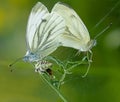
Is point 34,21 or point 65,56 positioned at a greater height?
point 34,21

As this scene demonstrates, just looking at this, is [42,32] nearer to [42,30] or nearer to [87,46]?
[42,30]

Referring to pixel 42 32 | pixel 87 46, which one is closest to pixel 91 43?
pixel 87 46

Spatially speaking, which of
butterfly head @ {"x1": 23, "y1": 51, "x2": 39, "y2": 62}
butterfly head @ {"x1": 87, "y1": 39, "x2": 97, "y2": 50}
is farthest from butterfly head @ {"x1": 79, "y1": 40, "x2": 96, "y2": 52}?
butterfly head @ {"x1": 23, "y1": 51, "x2": 39, "y2": 62}

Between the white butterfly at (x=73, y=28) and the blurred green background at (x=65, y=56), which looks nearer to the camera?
the white butterfly at (x=73, y=28)

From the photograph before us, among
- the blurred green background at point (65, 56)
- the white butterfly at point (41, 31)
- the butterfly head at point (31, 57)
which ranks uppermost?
the white butterfly at point (41, 31)

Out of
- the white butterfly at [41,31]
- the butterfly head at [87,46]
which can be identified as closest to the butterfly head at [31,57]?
the white butterfly at [41,31]

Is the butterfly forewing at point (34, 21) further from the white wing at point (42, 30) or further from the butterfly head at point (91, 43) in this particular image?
the butterfly head at point (91, 43)

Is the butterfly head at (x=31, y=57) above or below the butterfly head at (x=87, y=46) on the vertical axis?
above

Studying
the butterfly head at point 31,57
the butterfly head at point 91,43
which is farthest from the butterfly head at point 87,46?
the butterfly head at point 31,57
